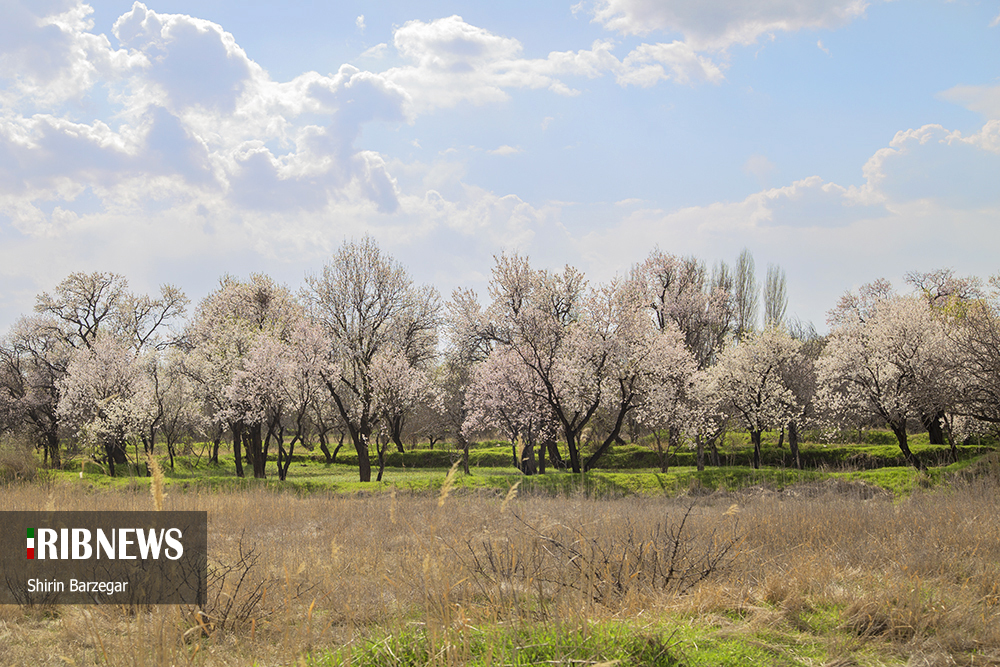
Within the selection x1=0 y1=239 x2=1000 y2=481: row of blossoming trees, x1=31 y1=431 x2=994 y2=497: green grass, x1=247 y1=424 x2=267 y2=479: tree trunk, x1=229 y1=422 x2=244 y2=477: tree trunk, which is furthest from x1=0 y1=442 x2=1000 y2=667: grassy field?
x1=229 y1=422 x2=244 y2=477: tree trunk

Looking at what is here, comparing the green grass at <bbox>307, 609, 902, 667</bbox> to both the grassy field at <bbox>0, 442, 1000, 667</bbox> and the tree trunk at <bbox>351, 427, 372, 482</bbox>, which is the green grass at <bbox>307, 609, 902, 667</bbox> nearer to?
the grassy field at <bbox>0, 442, 1000, 667</bbox>

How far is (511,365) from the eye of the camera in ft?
92.6

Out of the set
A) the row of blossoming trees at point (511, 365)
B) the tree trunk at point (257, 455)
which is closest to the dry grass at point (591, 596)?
the row of blossoming trees at point (511, 365)

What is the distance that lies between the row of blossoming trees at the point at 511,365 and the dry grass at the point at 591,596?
604 inches

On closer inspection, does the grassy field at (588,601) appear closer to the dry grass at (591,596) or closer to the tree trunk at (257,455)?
the dry grass at (591,596)

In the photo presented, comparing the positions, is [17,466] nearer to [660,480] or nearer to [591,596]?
[660,480]

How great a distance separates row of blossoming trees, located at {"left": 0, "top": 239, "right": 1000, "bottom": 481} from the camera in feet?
82.9

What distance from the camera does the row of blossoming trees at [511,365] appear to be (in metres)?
25.3

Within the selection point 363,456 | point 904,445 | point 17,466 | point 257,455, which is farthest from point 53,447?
point 904,445

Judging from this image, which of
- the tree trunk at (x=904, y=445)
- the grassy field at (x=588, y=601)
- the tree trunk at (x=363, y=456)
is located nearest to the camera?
the grassy field at (x=588, y=601)

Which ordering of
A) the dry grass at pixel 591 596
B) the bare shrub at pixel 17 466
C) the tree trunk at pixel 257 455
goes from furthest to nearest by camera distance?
the tree trunk at pixel 257 455 < the bare shrub at pixel 17 466 < the dry grass at pixel 591 596

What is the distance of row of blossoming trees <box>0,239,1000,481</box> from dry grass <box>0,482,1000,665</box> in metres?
15.3

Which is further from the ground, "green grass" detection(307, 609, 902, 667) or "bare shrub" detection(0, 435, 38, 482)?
"green grass" detection(307, 609, 902, 667)

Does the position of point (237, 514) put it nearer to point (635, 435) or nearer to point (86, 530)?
point (86, 530)
